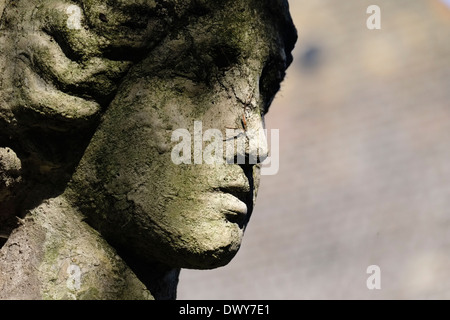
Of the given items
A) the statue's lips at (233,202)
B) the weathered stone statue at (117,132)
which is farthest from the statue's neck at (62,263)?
Result: the statue's lips at (233,202)

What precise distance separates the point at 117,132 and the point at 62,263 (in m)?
0.23

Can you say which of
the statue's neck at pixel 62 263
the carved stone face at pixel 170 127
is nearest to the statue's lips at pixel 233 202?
the carved stone face at pixel 170 127

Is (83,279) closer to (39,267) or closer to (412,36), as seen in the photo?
(39,267)

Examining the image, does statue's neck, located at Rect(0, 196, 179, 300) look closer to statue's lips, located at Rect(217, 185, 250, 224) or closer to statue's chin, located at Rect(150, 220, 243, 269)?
statue's chin, located at Rect(150, 220, 243, 269)

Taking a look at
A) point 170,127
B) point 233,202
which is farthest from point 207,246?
point 170,127

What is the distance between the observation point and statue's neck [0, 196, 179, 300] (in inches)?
44.7

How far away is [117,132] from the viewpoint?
1155 mm

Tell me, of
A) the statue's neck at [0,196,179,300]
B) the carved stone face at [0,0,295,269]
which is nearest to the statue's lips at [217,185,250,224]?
the carved stone face at [0,0,295,269]

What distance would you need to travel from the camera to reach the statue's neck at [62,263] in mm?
1135

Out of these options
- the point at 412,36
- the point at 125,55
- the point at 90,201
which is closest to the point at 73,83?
the point at 125,55

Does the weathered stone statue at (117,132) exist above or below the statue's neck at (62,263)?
above

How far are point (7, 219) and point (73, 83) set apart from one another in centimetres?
30

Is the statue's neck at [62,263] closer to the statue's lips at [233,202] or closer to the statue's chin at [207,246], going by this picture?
the statue's chin at [207,246]

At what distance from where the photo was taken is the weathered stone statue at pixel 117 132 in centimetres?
112
